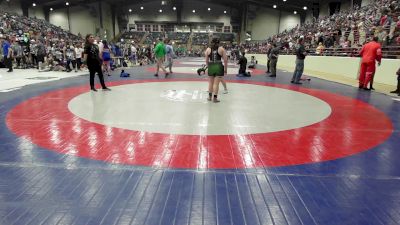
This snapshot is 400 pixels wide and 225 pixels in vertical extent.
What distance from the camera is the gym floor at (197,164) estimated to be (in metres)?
2.37

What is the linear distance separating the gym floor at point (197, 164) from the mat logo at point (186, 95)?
30.6 inches

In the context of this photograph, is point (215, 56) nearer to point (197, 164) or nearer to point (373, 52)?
point (197, 164)

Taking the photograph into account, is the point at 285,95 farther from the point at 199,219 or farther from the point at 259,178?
the point at 199,219

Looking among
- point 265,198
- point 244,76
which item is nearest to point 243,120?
point 265,198

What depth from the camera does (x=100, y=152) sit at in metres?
3.66

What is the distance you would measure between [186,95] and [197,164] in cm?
463

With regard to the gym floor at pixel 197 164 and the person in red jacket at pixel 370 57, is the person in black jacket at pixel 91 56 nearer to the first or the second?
the gym floor at pixel 197 164

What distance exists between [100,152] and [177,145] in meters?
0.99

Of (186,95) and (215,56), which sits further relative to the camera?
(186,95)

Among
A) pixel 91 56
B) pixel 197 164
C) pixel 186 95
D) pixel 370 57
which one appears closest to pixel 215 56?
pixel 186 95

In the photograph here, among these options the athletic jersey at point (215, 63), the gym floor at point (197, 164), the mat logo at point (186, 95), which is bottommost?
the gym floor at point (197, 164)

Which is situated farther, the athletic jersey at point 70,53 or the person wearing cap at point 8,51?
the athletic jersey at point 70,53

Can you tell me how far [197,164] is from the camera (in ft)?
10.9

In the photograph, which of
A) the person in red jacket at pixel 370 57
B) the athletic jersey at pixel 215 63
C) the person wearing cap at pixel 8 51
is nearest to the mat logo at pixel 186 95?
the athletic jersey at pixel 215 63
